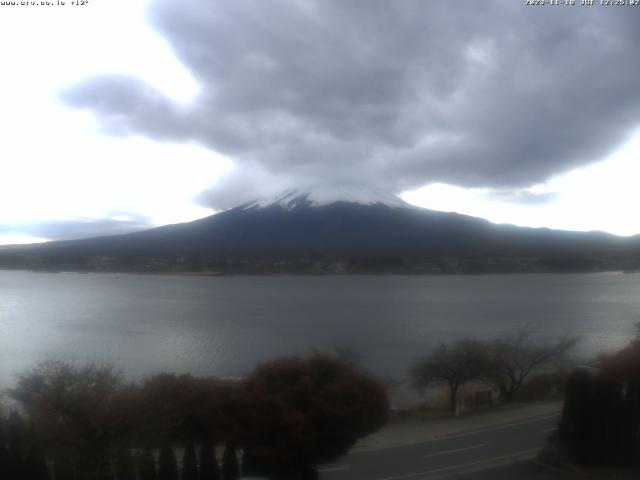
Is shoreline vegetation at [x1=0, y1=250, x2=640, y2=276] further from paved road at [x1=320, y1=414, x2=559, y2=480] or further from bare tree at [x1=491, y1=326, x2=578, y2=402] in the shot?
paved road at [x1=320, y1=414, x2=559, y2=480]

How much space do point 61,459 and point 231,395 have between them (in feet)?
7.18

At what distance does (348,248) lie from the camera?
88188 mm

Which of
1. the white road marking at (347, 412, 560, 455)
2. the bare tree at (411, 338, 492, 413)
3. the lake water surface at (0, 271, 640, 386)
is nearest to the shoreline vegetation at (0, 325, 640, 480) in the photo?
the white road marking at (347, 412, 560, 455)

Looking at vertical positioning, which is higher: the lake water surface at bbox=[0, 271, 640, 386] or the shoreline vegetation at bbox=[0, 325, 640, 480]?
the shoreline vegetation at bbox=[0, 325, 640, 480]

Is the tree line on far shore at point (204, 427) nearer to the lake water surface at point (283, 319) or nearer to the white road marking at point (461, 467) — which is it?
the white road marking at point (461, 467)

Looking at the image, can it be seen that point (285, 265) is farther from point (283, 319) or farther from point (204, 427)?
point (204, 427)

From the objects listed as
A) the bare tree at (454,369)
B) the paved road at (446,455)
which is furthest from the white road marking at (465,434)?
the bare tree at (454,369)

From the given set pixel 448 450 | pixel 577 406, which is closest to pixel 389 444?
pixel 448 450

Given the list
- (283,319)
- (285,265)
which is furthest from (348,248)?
(283,319)

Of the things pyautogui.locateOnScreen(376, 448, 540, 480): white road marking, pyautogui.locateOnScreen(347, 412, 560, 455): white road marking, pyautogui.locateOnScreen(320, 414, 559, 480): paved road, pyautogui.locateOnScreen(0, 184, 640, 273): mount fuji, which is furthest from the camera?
pyautogui.locateOnScreen(0, 184, 640, 273): mount fuji

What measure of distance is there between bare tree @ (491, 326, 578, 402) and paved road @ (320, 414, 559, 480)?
5321 millimetres

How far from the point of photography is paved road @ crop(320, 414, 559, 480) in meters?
9.57

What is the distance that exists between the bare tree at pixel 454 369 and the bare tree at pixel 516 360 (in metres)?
0.43

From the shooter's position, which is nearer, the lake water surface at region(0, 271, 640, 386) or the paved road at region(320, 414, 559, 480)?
the paved road at region(320, 414, 559, 480)
